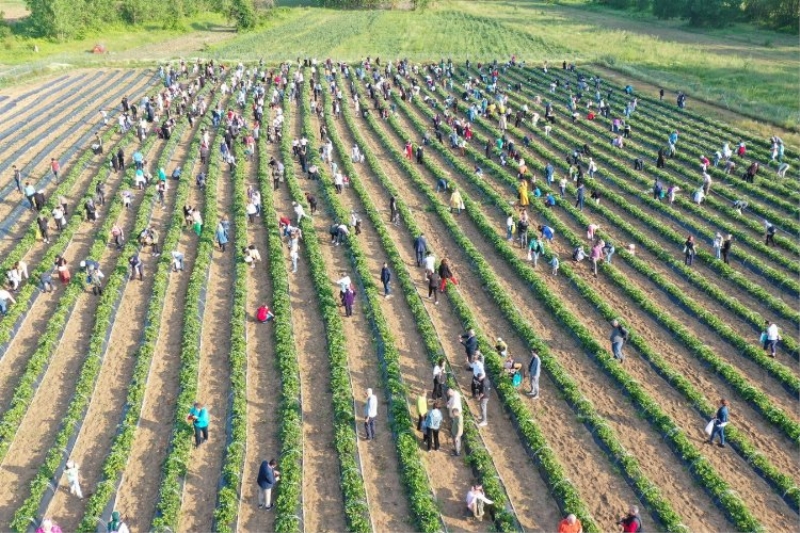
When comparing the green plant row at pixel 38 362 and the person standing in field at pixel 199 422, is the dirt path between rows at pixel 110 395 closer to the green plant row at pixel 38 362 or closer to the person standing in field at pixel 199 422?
the green plant row at pixel 38 362

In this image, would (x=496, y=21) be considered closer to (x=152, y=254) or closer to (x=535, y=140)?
(x=535, y=140)

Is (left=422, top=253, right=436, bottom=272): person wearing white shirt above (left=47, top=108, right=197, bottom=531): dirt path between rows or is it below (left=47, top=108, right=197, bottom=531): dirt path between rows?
above

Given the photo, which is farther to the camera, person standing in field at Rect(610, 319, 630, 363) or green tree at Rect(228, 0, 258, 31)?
green tree at Rect(228, 0, 258, 31)

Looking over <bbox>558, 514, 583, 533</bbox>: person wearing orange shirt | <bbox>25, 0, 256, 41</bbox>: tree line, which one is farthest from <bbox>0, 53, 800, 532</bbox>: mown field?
<bbox>25, 0, 256, 41</bbox>: tree line

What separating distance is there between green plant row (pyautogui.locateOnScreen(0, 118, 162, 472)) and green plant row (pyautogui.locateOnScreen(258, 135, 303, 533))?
724 centimetres

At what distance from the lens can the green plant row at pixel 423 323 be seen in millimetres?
16625

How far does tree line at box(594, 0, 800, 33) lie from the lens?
9350 cm

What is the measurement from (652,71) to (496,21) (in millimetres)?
48556

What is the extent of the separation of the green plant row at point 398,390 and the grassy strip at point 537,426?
1419mm

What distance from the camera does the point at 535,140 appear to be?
46.2 meters

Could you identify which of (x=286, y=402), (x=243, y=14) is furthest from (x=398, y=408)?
(x=243, y=14)

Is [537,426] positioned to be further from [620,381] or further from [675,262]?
[675,262]

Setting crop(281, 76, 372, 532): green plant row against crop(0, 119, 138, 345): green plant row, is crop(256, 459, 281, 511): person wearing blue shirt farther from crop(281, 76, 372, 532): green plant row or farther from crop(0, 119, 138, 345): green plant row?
crop(0, 119, 138, 345): green plant row

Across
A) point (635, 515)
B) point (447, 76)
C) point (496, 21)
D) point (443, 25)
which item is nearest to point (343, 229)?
point (635, 515)
